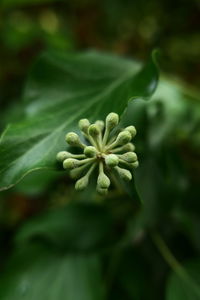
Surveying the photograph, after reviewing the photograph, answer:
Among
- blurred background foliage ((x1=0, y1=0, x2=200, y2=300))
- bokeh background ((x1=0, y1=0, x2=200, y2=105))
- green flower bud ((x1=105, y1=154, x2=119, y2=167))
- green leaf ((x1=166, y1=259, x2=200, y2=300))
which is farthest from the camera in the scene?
bokeh background ((x1=0, y1=0, x2=200, y2=105))

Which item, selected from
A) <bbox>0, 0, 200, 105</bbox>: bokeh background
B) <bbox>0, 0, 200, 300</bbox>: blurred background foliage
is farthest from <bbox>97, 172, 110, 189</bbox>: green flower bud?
<bbox>0, 0, 200, 105</bbox>: bokeh background

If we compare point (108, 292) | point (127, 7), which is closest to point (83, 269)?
point (108, 292)

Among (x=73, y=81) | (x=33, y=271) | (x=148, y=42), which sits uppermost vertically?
(x=148, y=42)

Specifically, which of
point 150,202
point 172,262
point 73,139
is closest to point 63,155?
point 73,139

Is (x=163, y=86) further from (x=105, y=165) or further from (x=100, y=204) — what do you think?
(x=105, y=165)

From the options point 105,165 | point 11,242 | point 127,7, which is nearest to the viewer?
point 105,165

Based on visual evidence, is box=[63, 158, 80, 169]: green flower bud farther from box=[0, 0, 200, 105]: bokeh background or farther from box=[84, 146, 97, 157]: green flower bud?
box=[0, 0, 200, 105]: bokeh background

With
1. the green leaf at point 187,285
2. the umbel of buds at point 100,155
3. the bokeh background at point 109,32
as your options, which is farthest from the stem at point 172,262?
the bokeh background at point 109,32
